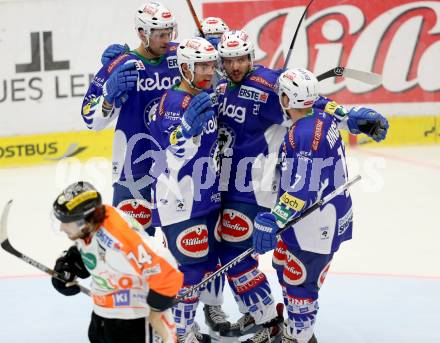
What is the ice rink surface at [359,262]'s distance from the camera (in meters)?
5.93

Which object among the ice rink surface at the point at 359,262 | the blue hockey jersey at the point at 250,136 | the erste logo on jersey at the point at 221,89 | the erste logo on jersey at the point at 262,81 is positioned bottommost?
the ice rink surface at the point at 359,262

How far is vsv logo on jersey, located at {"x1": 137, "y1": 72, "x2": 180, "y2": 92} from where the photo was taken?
229 inches

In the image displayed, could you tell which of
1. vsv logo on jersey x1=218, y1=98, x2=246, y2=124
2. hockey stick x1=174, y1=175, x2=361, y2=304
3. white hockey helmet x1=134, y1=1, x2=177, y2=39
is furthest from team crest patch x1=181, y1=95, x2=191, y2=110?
hockey stick x1=174, y1=175, x2=361, y2=304

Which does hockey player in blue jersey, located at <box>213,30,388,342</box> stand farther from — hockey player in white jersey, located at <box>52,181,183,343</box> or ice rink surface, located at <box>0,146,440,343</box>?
hockey player in white jersey, located at <box>52,181,183,343</box>

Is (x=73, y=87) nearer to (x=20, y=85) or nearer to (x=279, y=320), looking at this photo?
(x=20, y=85)

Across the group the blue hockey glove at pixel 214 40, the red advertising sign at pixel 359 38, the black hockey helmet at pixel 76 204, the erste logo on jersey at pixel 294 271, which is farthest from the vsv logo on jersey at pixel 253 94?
the red advertising sign at pixel 359 38

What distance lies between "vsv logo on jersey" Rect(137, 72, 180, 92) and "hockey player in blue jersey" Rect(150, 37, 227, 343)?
→ 0.47 meters

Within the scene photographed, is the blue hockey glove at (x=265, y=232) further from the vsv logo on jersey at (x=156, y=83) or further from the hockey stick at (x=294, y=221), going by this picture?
the vsv logo on jersey at (x=156, y=83)

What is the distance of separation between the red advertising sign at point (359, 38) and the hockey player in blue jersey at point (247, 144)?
4764mm

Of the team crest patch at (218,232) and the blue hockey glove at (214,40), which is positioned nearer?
the team crest patch at (218,232)

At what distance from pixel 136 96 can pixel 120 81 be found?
29 centimetres

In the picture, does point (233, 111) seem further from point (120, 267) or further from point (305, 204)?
point (120, 267)

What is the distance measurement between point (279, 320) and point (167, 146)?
1340mm

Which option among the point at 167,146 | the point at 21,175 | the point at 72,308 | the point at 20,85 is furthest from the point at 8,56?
the point at 167,146
